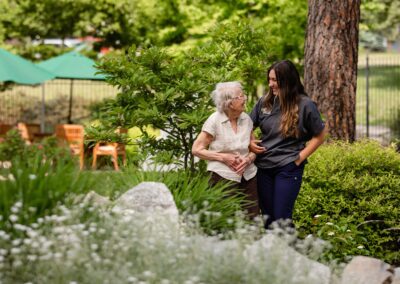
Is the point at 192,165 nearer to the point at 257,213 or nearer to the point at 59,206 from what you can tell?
the point at 257,213

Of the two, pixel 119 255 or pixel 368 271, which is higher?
pixel 119 255

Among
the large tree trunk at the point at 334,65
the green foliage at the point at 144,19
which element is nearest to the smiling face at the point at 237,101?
→ the large tree trunk at the point at 334,65

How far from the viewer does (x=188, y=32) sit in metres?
22.9

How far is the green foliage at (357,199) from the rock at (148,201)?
2.87 metres

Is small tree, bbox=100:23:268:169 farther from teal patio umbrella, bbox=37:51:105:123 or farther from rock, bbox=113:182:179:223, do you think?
teal patio umbrella, bbox=37:51:105:123

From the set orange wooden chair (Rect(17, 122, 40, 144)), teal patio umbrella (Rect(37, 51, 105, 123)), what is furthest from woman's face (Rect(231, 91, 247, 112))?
teal patio umbrella (Rect(37, 51, 105, 123))

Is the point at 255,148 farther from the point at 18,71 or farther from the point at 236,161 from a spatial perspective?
the point at 18,71

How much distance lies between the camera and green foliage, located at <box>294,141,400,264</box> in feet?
30.5

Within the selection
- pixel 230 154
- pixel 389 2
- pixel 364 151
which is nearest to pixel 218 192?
pixel 230 154

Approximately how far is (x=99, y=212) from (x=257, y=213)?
183 cm

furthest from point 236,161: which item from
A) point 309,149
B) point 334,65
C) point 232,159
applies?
point 334,65

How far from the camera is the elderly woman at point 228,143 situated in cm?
739

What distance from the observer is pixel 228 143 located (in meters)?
7.47

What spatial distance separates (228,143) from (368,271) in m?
1.65
